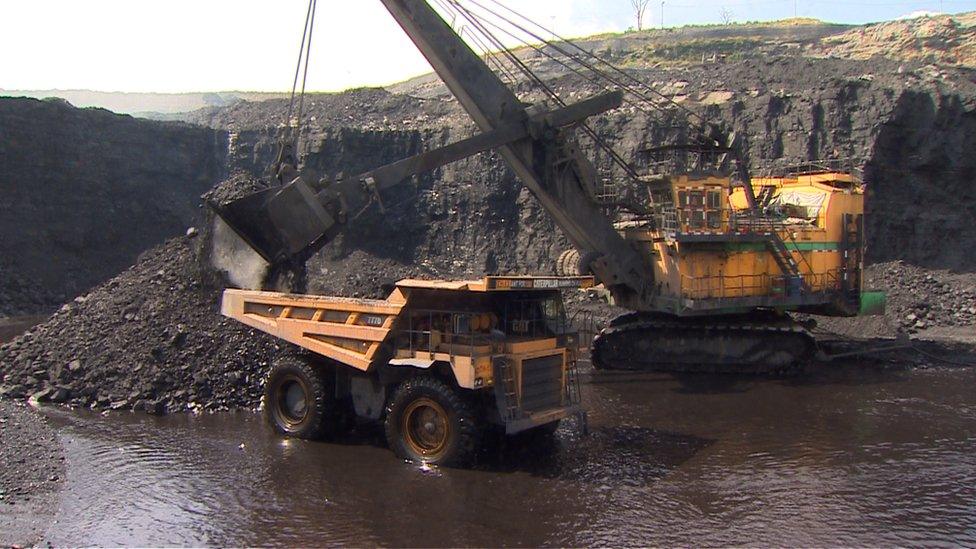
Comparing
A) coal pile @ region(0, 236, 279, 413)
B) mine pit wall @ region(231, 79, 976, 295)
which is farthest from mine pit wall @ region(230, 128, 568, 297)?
coal pile @ region(0, 236, 279, 413)

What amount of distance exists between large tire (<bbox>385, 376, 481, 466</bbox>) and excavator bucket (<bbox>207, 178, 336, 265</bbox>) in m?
3.21

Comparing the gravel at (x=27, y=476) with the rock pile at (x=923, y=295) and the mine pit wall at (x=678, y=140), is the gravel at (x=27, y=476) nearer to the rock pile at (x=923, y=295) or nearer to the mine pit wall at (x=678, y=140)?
the mine pit wall at (x=678, y=140)

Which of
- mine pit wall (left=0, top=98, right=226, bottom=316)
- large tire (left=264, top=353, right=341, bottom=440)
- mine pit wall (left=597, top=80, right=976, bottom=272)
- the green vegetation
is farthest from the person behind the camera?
the green vegetation

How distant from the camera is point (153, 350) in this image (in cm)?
1174

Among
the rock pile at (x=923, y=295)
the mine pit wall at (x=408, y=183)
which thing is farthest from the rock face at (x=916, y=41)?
the rock pile at (x=923, y=295)

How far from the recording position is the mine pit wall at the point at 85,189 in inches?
1116

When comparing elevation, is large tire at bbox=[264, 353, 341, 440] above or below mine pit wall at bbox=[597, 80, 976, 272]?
below

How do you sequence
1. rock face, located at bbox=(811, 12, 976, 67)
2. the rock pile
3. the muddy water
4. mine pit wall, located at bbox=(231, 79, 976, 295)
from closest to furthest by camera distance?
the muddy water
the rock pile
mine pit wall, located at bbox=(231, 79, 976, 295)
rock face, located at bbox=(811, 12, 976, 67)

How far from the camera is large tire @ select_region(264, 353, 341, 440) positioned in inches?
378

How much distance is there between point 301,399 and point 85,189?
26.3 meters

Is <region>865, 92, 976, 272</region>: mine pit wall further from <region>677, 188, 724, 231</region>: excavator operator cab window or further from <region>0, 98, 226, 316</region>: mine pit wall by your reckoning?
<region>0, 98, 226, 316</region>: mine pit wall

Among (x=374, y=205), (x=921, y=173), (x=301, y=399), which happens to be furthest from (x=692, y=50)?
(x=301, y=399)

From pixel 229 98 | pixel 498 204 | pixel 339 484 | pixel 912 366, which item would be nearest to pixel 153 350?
pixel 339 484

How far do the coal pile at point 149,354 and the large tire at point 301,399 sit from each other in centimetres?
142
